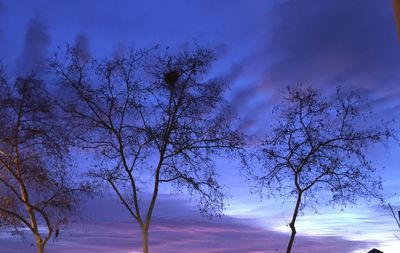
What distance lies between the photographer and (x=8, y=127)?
21422mm

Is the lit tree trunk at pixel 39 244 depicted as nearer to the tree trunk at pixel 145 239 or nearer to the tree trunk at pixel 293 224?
the tree trunk at pixel 145 239

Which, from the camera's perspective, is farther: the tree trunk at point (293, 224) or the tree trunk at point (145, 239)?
the tree trunk at point (293, 224)

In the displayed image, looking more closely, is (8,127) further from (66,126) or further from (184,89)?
(184,89)

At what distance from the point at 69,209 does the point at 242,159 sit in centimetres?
710

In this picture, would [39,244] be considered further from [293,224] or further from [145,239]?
[293,224]

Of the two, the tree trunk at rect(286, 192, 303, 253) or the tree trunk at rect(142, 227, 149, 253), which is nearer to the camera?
the tree trunk at rect(142, 227, 149, 253)

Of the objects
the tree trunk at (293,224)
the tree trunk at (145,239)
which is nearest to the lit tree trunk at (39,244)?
the tree trunk at (145,239)

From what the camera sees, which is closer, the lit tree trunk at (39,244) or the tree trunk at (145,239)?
the tree trunk at (145,239)

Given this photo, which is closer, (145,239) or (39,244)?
(145,239)

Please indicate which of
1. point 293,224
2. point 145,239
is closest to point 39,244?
point 145,239

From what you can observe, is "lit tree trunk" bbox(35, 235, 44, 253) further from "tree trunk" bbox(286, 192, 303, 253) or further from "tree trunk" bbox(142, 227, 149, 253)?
"tree trunk" bbox(286, 192, 303, 253)

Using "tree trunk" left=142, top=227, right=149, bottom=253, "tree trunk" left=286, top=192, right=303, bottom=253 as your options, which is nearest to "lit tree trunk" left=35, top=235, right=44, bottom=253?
"tree trunk" left=142, top=227, right=149, bottom=253

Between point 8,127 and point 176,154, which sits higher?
point 8,127

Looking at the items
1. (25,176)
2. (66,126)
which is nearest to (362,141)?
(66,126)
